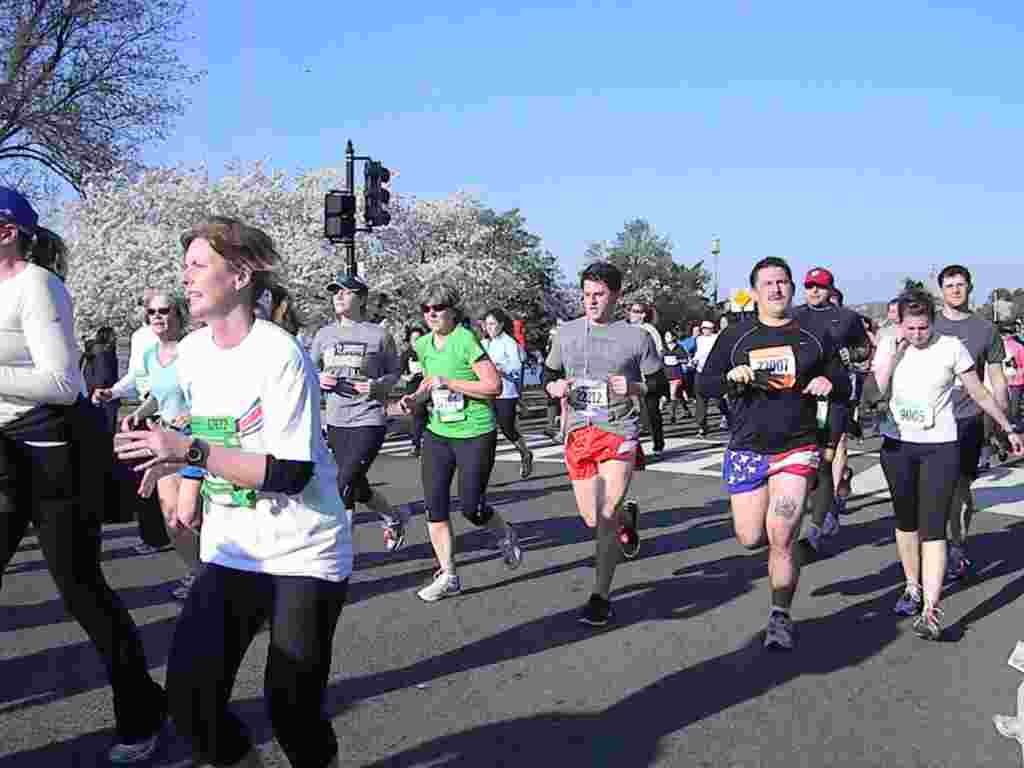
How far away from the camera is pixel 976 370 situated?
6.96m

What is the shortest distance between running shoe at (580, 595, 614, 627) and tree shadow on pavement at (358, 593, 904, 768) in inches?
30.5

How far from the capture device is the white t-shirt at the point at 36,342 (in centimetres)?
367

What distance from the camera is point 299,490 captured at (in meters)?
2.84

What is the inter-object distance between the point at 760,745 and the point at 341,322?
4.22 meters

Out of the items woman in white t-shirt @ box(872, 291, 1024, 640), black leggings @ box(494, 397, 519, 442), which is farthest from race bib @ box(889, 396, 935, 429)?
black leggings @ box(494, 397, 519, 442)

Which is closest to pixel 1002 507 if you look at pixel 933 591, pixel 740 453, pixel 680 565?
pixel 680 565

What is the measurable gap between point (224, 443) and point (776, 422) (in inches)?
129

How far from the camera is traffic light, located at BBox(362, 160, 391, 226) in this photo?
16.5 meters

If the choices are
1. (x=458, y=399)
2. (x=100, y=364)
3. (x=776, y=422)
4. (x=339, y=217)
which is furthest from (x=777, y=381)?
(x=339, y=217)

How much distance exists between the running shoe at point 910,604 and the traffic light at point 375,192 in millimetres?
11566

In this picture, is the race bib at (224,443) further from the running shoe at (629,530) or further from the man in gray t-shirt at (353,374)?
the running shoe at (629,530)

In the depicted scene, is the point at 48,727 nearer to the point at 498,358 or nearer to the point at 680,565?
the point at 680,565

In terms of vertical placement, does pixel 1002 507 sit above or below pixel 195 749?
below

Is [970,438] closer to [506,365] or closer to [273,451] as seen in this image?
[273,451]
